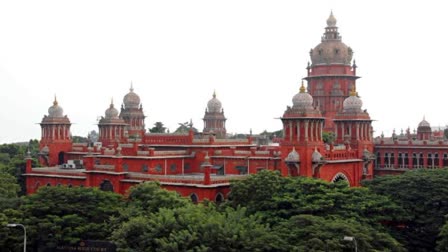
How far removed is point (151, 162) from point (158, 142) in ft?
16.3

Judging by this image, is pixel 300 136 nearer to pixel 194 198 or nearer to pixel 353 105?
pixel 194 198

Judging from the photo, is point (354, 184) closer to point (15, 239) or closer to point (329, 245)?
point (329, 245)

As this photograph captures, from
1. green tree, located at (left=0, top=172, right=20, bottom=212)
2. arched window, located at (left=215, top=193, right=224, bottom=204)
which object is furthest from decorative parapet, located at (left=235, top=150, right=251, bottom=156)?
green tree, located at (left=0, top=172, right=20, bottom=212)

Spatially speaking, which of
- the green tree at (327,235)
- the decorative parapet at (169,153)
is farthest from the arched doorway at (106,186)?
the green tree at (327,235)

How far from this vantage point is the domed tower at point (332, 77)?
232ft

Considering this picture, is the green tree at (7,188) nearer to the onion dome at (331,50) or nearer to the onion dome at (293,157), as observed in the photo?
the onion dome at (293,157)

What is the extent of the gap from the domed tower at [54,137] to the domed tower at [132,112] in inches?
530

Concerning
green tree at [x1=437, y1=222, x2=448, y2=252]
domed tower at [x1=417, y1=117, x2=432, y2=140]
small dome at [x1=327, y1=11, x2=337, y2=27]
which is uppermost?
small dome at [x1=327, y1=11, x2=337, y2=27]

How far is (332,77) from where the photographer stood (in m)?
70.6

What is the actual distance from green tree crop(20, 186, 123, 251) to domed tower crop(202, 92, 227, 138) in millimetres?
35216

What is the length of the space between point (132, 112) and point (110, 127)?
1002cm

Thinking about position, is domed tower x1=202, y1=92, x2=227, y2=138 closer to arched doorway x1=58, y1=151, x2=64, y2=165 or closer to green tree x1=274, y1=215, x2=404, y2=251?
arched doorway x1=58, y1=151, x2=64, y2=165

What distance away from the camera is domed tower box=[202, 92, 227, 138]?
262 ft

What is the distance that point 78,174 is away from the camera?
54969 mm
